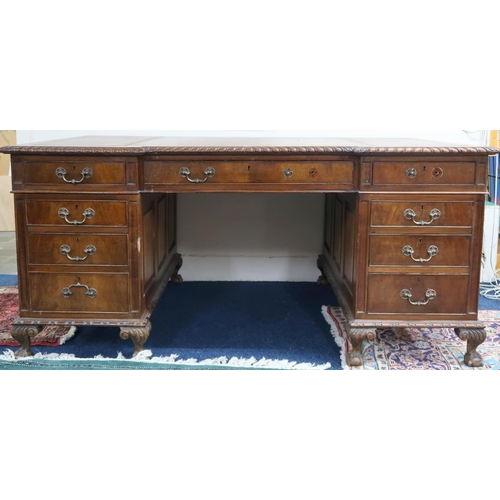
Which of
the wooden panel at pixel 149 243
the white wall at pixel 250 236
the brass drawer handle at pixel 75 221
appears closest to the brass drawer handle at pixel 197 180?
the wooden panel at pixel 149 243

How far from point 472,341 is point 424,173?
71 centimetres

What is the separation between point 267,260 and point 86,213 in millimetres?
1442

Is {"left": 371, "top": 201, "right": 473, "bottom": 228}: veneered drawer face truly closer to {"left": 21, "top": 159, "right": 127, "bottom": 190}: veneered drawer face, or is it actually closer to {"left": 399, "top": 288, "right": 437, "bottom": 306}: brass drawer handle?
{"left": 399, "top": 288, "right": 437, "bottom": 306}: brass drawer handle

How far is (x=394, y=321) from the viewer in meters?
2.30

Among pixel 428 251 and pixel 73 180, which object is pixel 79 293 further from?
pixel 428 251

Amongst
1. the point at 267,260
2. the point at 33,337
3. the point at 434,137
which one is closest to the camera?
the point at 33,337

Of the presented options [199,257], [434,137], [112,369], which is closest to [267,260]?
[199,257]

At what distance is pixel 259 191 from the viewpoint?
2.25m

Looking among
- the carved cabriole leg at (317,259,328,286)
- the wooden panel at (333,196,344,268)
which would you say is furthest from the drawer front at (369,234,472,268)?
the carved cabriole leg at (317,259,328,286)

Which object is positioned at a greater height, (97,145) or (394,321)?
(97,145)

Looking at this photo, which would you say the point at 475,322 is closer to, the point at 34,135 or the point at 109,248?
the point at 109,248

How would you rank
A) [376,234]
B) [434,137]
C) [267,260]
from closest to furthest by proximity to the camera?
[376,234], [434,137], [267,260]

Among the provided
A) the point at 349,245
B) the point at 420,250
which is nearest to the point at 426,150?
the point at 420,250

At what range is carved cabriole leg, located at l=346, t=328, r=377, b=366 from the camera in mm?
2287
